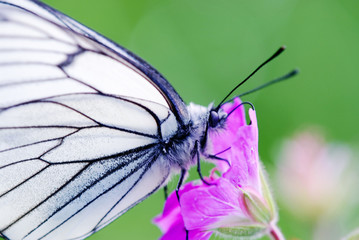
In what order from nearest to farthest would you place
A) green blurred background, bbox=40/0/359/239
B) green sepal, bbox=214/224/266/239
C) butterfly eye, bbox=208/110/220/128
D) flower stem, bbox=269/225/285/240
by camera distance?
flower stem, bbox=269/225/285/240 < green sepal, bbox=214/224/266/239 < butterfly eye, bbox=208/110/220/128 < green blurred background, bbox=40/0/359/239

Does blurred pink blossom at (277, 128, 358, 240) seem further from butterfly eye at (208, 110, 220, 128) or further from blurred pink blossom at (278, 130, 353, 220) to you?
butterfly eye at (208, 110, 220, 128)

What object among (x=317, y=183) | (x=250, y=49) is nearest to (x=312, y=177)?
(x=317, y=183)

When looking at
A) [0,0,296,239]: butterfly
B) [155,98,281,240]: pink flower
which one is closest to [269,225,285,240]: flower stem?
[155,98,281,240]: pink flower

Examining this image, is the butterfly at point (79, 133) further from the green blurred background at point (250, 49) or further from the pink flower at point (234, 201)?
the green blurred background at point (250, 49)

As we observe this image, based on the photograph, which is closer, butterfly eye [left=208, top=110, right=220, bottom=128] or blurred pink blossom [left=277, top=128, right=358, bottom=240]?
butterfly eye [left=208, top=110, right=220, bottom=128]

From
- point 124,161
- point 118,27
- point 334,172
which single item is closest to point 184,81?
point 118,27

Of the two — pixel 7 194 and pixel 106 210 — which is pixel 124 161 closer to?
pixel 106 210

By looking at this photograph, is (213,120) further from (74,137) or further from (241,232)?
(74,137)
